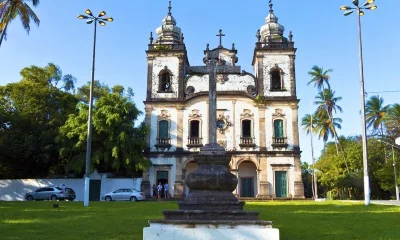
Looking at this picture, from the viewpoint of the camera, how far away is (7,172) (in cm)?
3112

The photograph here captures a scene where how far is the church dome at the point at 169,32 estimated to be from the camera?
31625 mm

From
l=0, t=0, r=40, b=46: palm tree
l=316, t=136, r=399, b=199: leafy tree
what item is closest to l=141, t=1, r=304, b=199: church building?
l=316, t=136, r=399, b=199: leafy tree

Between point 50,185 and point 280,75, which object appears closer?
point 50,185

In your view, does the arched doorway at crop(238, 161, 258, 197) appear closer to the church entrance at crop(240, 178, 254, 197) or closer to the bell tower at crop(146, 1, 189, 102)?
the church entrance at crop(240, 178, 254, 197)

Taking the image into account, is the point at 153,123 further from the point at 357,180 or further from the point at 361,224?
the point at 361,224

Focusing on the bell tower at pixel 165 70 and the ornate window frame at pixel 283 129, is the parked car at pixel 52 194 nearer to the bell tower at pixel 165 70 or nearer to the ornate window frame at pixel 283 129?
the bell tower at pixel 165 70

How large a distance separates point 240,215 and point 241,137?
2140 centimetres

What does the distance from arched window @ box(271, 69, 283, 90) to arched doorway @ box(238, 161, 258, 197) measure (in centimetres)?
595

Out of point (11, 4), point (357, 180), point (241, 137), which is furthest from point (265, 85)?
point (11, 4)

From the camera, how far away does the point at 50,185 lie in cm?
2817

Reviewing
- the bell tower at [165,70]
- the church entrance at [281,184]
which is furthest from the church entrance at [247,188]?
the bell tower at [165,70]

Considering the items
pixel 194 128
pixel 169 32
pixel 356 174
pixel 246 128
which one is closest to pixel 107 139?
pixel 194 128

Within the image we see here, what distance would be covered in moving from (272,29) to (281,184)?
1205cm

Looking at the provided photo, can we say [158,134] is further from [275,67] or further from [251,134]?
[275,67]
